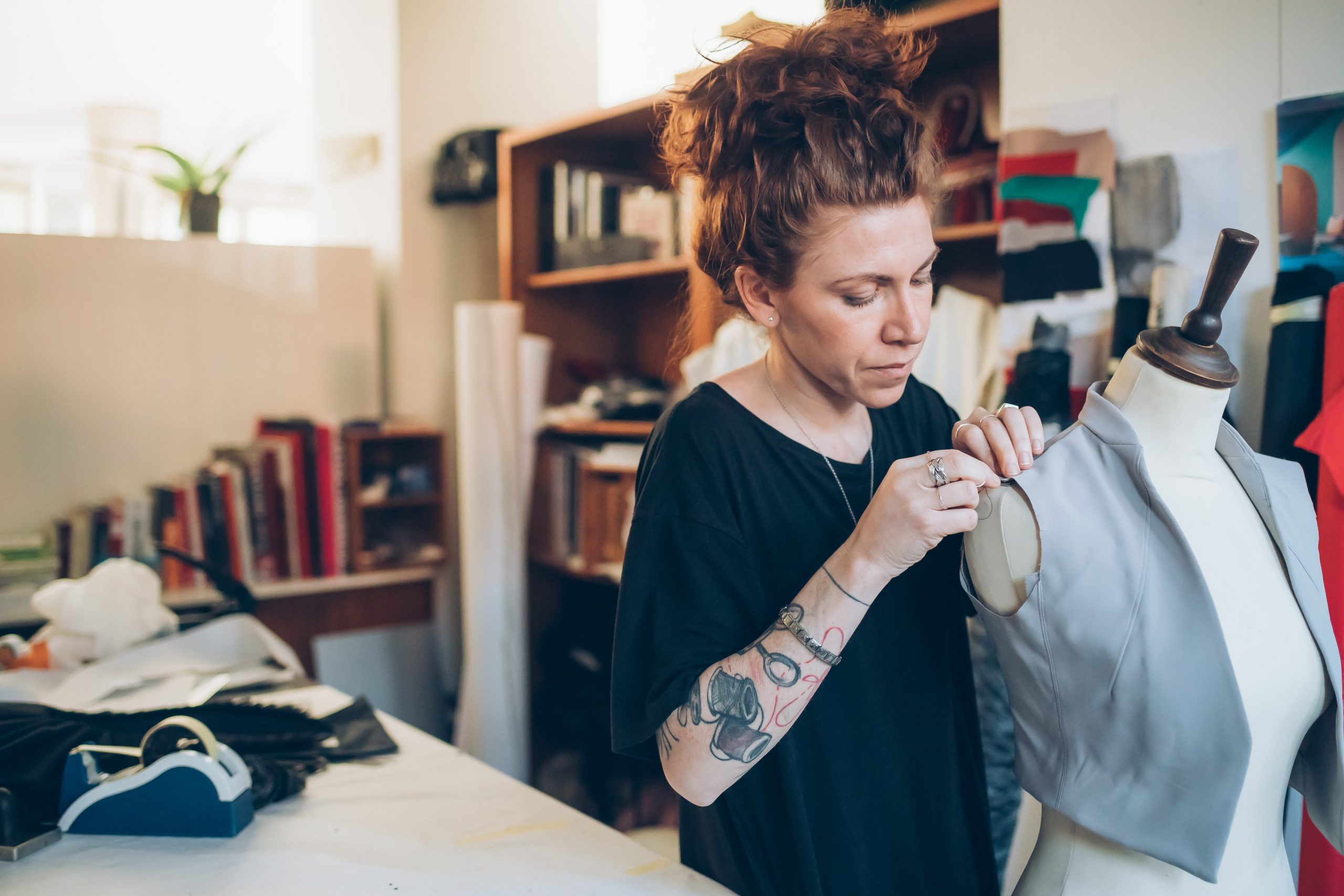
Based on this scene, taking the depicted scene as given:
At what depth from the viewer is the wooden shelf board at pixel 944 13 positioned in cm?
173

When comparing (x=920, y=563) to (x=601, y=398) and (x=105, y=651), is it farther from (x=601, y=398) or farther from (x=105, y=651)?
(x=601, y=398)

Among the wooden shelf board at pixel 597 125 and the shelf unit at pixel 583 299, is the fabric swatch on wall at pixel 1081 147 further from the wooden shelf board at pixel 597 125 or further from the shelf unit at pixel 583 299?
the wooden shelf board at pixel 597 125

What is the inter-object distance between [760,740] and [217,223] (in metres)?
2.83

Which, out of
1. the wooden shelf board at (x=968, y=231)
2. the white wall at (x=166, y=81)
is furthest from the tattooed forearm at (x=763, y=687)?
the white wall at (x=166, y=81)

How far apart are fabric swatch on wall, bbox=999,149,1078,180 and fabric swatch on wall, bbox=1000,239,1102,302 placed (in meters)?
0.12

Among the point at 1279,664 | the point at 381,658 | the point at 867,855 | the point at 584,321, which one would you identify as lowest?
the point at 381,658

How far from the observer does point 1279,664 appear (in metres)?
0.85

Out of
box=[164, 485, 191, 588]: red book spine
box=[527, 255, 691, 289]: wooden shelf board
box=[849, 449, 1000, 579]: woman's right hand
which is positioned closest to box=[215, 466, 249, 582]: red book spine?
box=[164, 485, 191, 588]: red book spine

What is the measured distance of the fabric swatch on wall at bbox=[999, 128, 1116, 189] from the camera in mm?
1517

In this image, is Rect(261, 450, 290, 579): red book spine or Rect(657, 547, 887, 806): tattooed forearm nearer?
Rect(657, 547, 887, 806): tattooed forearm

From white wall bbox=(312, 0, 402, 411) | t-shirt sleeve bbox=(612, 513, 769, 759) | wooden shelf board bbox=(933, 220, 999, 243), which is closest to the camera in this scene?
t-shirt sleeve bbox=(612, 513, 769, 759)

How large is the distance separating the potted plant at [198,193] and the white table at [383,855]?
89.0 inches

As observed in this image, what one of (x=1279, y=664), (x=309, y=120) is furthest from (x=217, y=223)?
(x=1279, y=664)

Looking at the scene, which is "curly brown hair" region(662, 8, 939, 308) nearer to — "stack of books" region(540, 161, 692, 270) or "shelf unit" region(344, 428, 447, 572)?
"stack of books" region(540, 161, 692, 270)
